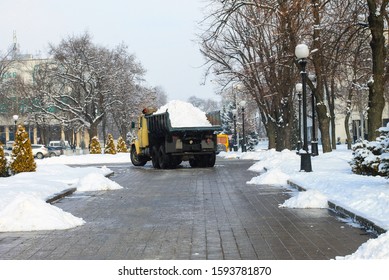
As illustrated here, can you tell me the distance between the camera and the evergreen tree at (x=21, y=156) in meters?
24.9

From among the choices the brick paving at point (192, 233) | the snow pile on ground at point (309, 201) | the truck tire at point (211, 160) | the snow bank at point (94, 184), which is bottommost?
the brick paving at point (192, 233)

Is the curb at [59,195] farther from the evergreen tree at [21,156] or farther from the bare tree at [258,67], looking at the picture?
the bare tree at [258,67]

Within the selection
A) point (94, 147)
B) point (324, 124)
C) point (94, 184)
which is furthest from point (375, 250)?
point (94, 147)

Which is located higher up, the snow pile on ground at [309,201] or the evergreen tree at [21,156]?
the evergreen tree at [21,156]

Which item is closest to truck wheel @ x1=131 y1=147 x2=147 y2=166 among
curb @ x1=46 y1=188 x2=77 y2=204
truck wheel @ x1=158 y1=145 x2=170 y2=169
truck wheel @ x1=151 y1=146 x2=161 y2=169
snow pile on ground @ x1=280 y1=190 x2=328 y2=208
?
truck wheel @ x1=151 y1=146 x2=161 y2=169

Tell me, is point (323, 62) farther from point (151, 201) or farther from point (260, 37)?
point (151, 201)

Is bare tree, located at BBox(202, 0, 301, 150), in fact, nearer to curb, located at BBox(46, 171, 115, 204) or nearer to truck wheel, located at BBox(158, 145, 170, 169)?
truck wheel, located at BBox(158, 145, 170, 169)

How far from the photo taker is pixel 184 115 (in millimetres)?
29000

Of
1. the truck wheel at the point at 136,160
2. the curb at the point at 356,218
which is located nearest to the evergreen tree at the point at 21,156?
the truck wheel at the point at 136,160

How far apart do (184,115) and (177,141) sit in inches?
52.0

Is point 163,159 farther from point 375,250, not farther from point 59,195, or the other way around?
point 375,250

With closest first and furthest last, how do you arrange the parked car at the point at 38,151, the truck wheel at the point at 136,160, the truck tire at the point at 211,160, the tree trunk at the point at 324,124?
1. the truck tire at the point at 211,160
2. the tree trunk at the point at 324,124
3. the truck wheel at the point at 136,160
4. the parked car at the point at 38,151

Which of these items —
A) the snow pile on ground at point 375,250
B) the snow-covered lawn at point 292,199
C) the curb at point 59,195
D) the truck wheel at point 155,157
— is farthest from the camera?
the truck wheel at point 155,157

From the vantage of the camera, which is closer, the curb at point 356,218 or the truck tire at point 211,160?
the curb at point 356,218
